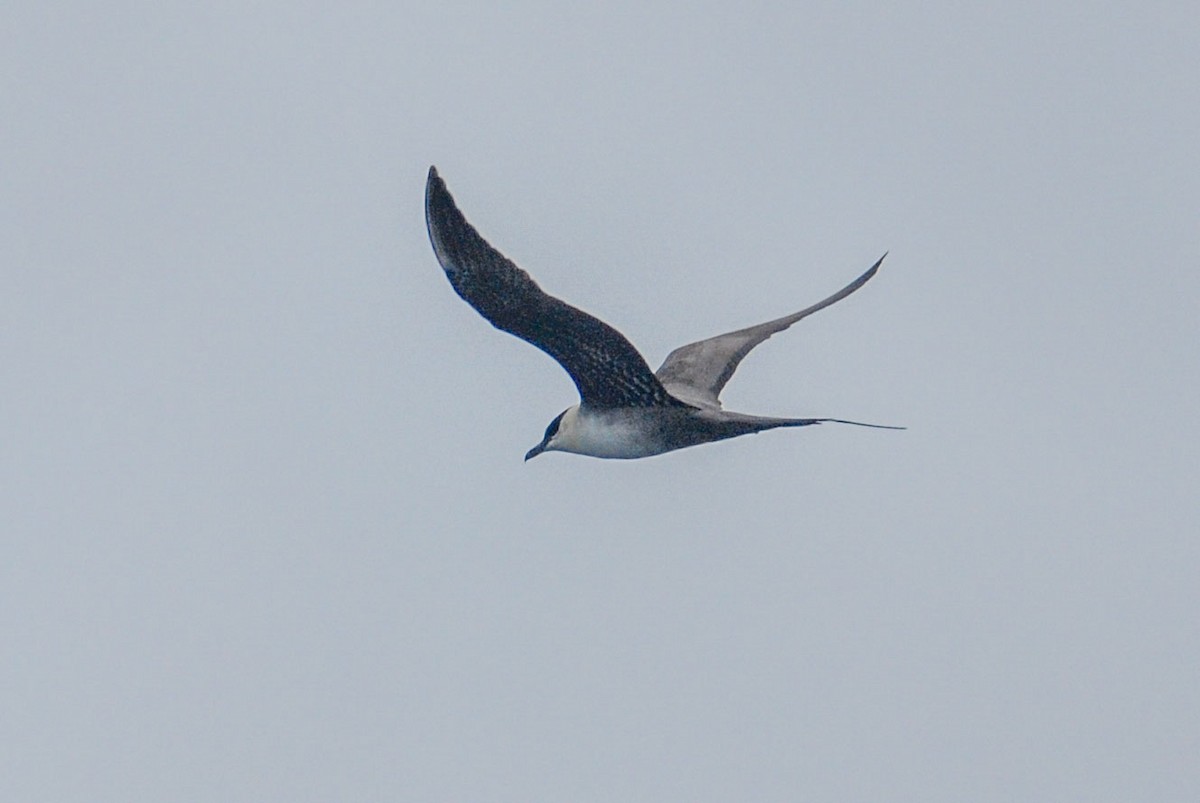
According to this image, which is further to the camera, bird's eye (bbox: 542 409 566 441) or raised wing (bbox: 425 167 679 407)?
bird's eye (bbox: 542 409 566 441)

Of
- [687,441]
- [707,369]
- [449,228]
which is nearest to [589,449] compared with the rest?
[687,441]

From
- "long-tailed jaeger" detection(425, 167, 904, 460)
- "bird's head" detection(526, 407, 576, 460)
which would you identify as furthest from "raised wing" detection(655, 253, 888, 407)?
"bird's head" detection(526, 407, 576, 460)

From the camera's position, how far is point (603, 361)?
20156mm

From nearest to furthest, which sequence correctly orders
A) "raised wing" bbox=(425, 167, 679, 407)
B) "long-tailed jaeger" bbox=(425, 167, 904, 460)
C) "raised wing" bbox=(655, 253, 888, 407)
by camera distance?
"raised wing" bbox=(425, 167, 679, 407)
"long-tailed jaeger" bbox=(425, 167, 904, 460)
"raised wing" bbox=(655, 253, 888, 407)

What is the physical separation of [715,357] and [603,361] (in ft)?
13.8

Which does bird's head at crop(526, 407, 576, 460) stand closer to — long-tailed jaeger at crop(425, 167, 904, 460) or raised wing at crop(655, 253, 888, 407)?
long-tailed jaeger at crop(425, 167, 904, 460)

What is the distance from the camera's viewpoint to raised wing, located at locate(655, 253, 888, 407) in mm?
23484

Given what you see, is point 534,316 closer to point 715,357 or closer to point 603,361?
point 603,361

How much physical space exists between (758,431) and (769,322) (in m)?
3.99

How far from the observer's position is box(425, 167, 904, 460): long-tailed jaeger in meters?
18.4

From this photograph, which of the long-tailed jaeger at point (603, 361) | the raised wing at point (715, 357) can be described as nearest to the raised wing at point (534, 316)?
the long-tailed jaeger at point (603, 361)

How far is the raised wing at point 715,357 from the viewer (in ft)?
77.0

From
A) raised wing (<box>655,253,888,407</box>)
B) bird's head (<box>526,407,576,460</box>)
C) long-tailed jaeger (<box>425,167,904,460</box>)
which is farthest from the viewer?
raised wing (<box>655,253,888,407</box>)

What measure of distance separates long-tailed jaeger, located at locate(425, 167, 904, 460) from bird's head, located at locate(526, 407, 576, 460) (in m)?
0.01
